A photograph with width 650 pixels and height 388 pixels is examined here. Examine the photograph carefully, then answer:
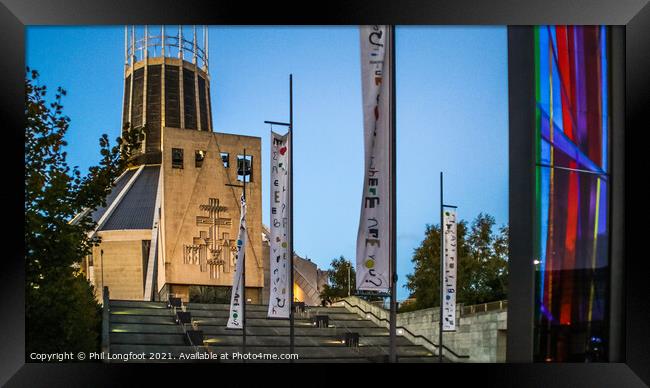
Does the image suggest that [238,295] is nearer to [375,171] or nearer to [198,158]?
[375,171]

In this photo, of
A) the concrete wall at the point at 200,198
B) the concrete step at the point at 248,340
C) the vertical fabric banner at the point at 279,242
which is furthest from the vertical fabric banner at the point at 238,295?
the concrete wall at the point at 200,198

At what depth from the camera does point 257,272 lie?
53875 millimetres

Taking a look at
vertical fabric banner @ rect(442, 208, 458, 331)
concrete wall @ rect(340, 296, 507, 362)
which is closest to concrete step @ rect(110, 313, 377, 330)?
concrete wall @ rect(340, 296, 507, 362)

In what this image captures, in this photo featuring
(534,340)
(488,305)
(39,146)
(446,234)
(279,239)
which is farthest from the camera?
(488,305)

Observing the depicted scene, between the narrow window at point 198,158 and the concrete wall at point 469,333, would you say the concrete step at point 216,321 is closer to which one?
the concrete wall at point 469,333

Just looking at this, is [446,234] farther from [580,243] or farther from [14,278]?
[14,278]

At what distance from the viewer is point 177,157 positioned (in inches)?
2076

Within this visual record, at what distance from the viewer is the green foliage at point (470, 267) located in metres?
40.3

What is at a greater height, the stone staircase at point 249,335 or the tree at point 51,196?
the tree at point 51,196

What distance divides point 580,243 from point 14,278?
8.99 meters

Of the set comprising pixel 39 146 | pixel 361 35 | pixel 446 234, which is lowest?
pixel 446 234

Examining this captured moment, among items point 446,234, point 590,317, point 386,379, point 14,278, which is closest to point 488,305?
point 446,234

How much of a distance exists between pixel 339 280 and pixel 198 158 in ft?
75.8

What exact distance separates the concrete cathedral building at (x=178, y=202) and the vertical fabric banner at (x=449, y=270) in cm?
817
